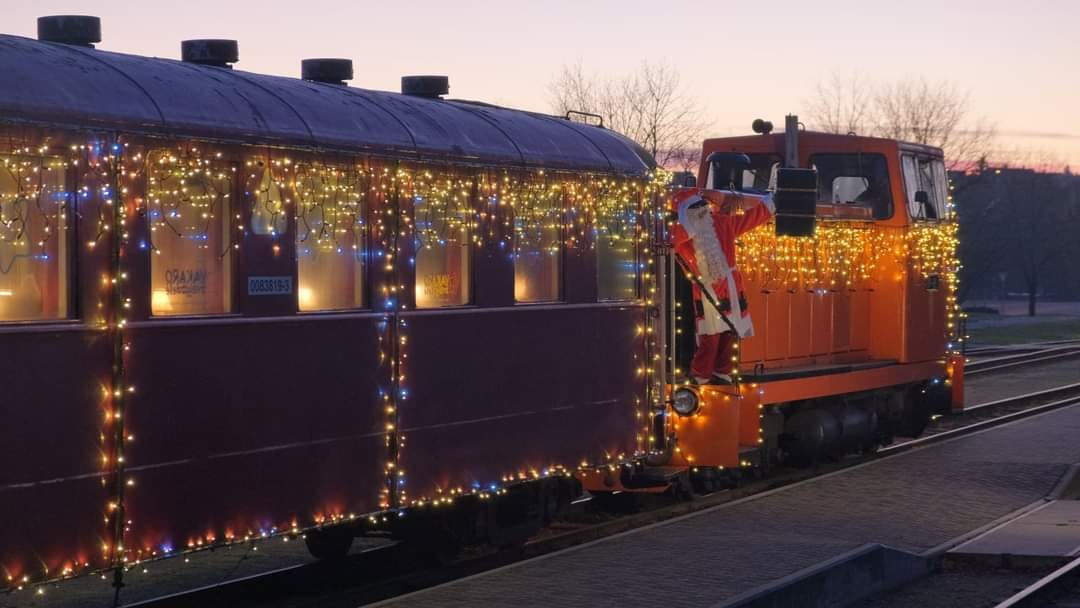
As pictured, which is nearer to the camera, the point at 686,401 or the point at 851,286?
the point at 686,401

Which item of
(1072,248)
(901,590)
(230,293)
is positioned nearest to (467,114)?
(230,293)

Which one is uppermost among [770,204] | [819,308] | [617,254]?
[770,204]

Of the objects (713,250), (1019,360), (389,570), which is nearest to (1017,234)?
(1019,360)

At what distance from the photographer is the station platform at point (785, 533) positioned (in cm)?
995

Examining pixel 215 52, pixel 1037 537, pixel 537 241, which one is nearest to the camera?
pixel 215 52

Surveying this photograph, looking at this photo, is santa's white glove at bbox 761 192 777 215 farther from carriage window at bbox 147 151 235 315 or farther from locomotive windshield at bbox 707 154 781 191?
carriage window at bbox 147 151 235 315

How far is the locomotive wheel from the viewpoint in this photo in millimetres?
Answer: 10805

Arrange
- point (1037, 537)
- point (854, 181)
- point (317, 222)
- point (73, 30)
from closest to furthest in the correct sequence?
point (73, 30) < point (317, 222) < point (1037, 537) < point (854, 181)

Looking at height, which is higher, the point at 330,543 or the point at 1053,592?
the point at 330,543

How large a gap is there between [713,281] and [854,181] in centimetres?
517

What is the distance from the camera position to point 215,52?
987cm

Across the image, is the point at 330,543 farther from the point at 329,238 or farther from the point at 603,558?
the point at 329,238

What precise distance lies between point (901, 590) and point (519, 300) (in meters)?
3.48

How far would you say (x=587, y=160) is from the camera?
39.0 feet
